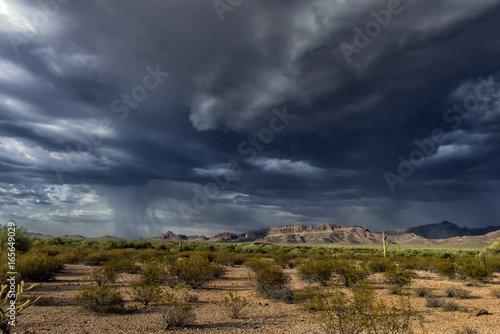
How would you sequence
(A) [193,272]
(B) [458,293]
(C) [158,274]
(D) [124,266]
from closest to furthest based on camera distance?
(B) [458,293]
(C) [158,274]
(A) [193,272]
(D) [124,266]

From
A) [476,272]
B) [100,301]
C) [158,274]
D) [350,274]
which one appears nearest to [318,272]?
[350,274]

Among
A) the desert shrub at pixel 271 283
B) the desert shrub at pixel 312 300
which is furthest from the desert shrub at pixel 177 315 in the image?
the desert shrub at pixel 271 283

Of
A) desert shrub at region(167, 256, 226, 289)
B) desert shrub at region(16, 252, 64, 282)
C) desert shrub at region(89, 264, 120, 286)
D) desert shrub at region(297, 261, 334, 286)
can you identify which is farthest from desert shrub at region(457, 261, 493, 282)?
desert shrub at region(16, 252, 64, 282)

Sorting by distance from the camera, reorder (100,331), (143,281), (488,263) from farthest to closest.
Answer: (488,263)
(143,281)
(100,331)

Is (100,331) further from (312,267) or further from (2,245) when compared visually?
(2,245)

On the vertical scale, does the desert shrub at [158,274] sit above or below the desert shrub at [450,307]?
above

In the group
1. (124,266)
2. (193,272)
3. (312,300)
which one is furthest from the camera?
(124,266)

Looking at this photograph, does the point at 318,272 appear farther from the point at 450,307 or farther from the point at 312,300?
the point at 312,300

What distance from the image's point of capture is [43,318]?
10305 millimetres

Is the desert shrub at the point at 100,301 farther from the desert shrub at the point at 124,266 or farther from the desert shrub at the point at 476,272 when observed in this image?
the desert shrub at the point at 476,272

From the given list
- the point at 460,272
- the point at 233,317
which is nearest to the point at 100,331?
the point at 233,317

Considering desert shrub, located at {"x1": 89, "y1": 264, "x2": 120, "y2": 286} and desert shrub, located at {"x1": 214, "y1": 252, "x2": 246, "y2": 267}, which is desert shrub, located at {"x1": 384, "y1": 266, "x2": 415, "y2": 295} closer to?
desert shrub, located at {"x1": 89, "y1": 264, "x2": 120, "y2": 286}

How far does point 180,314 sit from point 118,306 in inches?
125

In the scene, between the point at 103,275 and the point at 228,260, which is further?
the point at 228,260
